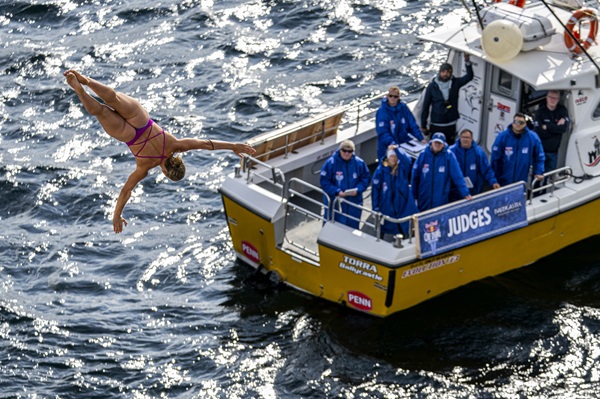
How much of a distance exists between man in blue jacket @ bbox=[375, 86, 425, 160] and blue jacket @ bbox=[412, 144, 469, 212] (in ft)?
4.68

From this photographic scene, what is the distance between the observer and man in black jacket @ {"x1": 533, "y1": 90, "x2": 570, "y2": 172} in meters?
16.6

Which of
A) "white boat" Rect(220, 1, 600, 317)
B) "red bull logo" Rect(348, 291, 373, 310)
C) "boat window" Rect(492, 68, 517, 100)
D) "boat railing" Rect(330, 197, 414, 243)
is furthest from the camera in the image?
"boat window" Rect(492, 68, 517, 100)

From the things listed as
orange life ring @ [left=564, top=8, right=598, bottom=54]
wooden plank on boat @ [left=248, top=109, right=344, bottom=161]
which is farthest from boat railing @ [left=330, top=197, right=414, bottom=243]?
orange life ring @ [left=564, top=8, right=598, bottom=54]

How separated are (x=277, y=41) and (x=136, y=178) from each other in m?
14.4

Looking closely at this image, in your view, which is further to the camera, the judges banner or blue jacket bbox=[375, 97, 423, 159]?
blue jacket bbox=[375, 97, 423, 159]

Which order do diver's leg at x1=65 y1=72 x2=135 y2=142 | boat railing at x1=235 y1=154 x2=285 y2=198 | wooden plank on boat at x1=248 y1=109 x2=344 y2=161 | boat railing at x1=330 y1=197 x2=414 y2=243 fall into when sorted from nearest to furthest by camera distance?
diver's leg at x1=65 y1=72 x2=135 y2=142, boat railing at x1=330 y1=197 x2=414 y2=243, boat railing at x1=235 y1=154 x2=285 y2=198, wooden plank on boat at x1=248 y1=109 x2=344 y2=161

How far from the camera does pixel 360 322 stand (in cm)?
1642

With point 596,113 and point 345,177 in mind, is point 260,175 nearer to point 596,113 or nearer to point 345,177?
point 345,177

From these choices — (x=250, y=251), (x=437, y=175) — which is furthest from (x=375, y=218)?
(x=250, y=251)

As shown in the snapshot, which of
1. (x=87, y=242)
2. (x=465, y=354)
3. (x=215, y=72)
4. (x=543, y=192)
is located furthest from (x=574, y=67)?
(x=215, y=72)

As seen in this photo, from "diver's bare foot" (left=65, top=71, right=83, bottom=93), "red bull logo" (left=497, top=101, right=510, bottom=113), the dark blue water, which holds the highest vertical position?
"diver's bare foot" (left=65, top=71, right=83, bottom=93)

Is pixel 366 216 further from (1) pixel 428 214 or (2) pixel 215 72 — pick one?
(2) pixel 215 72

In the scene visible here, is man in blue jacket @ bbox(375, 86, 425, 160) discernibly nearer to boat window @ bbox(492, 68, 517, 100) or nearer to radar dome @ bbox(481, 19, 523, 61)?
boat window @ bbox(492, 68, 517, 100)

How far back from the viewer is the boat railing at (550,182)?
53.3 ft
